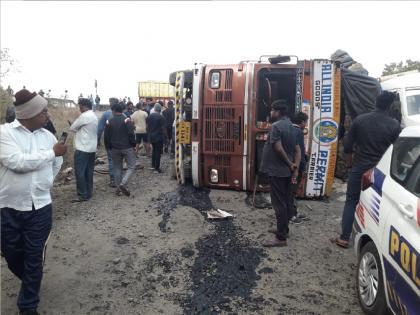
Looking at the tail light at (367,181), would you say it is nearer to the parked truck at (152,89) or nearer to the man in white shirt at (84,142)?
the man in white shirt at (84,142)

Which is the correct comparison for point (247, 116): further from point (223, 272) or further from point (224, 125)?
point (223, 272)

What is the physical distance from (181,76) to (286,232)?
133 inches

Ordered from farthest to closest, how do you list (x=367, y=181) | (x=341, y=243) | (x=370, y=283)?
1. (x=341, y=243)
2. (x=367, y=181)
3. (x=370, y=283)

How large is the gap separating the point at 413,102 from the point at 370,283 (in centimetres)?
422

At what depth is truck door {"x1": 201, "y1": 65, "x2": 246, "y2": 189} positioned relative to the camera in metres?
5.84

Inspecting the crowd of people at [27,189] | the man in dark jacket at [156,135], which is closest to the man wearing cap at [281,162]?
the crowd of people at [27,189]

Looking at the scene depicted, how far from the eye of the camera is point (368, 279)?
2.94 metres

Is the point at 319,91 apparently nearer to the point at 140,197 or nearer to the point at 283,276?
the point at 283,276

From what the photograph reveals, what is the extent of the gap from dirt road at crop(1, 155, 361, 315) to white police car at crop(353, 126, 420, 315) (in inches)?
17.5

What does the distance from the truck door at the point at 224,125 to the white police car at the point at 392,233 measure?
279 cm

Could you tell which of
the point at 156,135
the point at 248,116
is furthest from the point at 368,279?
the point at 156,135


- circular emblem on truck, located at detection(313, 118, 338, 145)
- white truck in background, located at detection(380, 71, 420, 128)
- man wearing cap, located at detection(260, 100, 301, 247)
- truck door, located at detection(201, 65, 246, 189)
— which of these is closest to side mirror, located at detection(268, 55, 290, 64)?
truck door, located at detection(201, 65, 246, 189)

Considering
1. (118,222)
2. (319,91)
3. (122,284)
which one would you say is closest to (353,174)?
(319,91)

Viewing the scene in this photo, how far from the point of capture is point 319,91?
5578 mm
